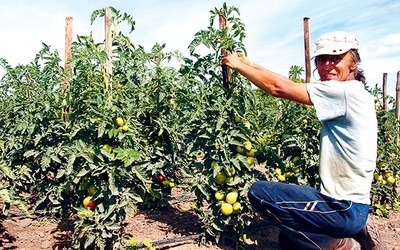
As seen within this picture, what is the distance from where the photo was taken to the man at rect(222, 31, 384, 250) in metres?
2.08

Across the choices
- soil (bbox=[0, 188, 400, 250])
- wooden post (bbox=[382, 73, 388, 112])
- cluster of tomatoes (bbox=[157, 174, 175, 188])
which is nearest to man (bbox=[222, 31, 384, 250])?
soil (bbox=[0, 188, 400, 250])

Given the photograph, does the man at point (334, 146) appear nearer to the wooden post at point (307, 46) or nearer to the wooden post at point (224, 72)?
the wooden post at point (224, 72)

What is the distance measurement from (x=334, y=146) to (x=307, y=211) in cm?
41

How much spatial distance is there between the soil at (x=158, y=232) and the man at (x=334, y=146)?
1649mm

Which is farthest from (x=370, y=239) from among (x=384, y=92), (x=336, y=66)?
(x=384, y=92)

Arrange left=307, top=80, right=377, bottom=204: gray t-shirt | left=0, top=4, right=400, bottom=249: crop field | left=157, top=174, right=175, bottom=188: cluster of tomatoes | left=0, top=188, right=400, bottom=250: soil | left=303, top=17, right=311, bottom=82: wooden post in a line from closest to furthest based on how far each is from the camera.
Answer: left=307, top=80, right=377, bottom=204: gray t-shirt → left=0, top=4, right=400, bottom=249: crop field → left=0, top=188, right=400, bottom=250: soil → left=157, top=174, right=175, bottom=188: cluster of tomatoes → left=303, top=17, right=311, bottom=82: wooden post

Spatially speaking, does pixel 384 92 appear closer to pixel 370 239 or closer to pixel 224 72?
pixel 370 239

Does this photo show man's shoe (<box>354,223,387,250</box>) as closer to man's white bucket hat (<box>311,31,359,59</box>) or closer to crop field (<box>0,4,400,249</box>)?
crop field (<box>0,4,400,249</box>)

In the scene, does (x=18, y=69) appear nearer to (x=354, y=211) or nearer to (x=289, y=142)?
(x=289, y=142)

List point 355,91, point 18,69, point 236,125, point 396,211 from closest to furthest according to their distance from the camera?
point 355,91 < point 236,125 < point 18,69 < point 396,211

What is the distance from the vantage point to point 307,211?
2.18m

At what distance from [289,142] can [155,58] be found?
1.90m

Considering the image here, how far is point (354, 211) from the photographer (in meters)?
2.15

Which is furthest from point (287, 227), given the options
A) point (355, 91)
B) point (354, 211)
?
point (355, 91)
